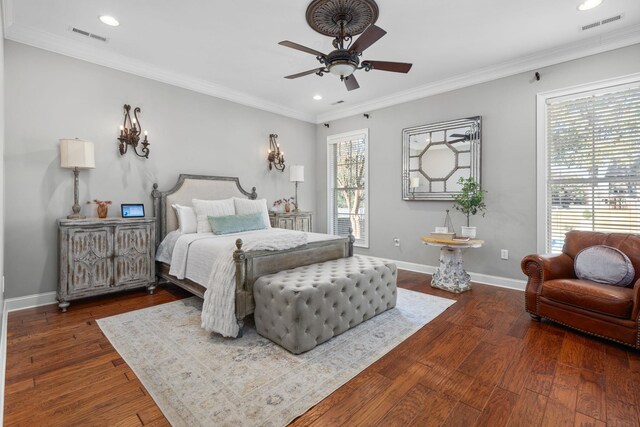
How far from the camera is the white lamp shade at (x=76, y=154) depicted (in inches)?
128

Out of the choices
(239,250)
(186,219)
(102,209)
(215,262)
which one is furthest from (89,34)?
(239,250)

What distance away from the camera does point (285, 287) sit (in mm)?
2426

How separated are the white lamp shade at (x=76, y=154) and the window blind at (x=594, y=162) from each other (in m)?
5.37

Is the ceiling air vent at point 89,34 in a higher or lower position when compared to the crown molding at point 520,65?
higher

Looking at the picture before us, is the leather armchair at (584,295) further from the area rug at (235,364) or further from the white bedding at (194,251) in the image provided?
the white bedding at (194,251)

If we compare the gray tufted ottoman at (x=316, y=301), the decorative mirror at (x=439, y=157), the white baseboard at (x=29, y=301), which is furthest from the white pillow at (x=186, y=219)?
the decorative mirror at (x=439, y=157)

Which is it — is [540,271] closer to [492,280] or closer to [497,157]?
[492,280]

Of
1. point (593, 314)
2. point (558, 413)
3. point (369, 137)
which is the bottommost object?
point (558, 413)

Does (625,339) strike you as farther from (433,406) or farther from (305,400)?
(305,400)

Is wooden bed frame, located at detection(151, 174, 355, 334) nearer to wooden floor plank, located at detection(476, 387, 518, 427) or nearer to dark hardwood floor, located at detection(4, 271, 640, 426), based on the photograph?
dark hardwood floor, located at detection(4, 271, 640, 426)

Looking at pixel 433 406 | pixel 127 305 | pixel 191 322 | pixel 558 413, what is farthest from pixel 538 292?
pixel 127 305

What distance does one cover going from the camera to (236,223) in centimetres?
401

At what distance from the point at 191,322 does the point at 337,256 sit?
5.49 ft

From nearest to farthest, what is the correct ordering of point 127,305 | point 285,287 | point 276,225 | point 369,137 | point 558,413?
point 558,413
point 285,287
point 127,305
point 276,225
point 369,137
